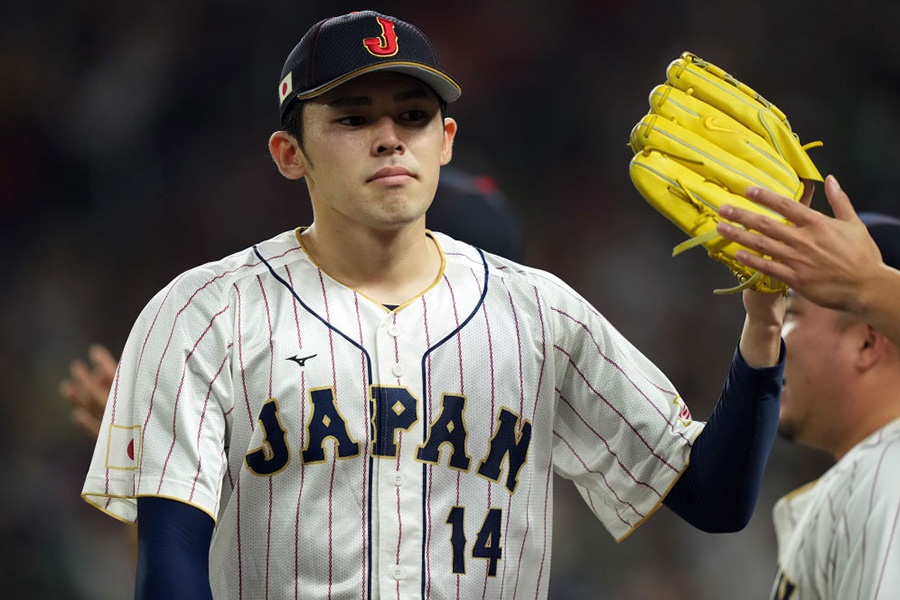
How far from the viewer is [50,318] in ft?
15.9

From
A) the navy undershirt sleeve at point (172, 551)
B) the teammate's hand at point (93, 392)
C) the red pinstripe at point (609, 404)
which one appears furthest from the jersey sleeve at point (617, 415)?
the teammate's hand at point (93, 392)

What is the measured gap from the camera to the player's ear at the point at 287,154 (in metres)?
2.04

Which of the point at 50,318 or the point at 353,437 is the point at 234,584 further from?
the point at 50,318

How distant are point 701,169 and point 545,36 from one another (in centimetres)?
347

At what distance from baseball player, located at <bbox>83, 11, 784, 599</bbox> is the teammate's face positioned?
2.82 ft

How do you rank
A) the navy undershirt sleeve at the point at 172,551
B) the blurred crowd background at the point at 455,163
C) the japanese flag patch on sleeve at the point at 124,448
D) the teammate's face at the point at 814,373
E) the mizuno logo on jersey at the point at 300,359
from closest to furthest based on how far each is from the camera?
the navy undershirt sleeve at the point at 172,551
the japanese flag patch on sleeve at the point at 124,448
the mizuno logo on jersey at the point at 300,359
the teammate's face at the point at 814,373
the blurred crowd background at the point at 455,163

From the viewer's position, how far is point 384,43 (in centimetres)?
190

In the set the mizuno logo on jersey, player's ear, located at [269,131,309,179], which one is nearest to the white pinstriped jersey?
the mizuno logo on jersey

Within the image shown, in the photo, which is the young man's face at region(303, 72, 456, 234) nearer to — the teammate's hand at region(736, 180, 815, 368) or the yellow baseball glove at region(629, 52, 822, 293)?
the yellow baseball glove at region(629, 52, 822, 293)

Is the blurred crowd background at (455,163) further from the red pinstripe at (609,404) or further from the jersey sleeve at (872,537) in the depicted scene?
the red pinstripe at (609,404)

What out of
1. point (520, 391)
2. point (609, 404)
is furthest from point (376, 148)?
point (609, 404)

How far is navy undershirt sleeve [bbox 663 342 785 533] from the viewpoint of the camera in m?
1.90

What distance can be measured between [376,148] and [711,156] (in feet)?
1.94

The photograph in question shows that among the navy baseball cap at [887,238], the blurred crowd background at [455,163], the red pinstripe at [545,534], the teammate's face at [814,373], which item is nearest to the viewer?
the red pinstripe at [545,534]
